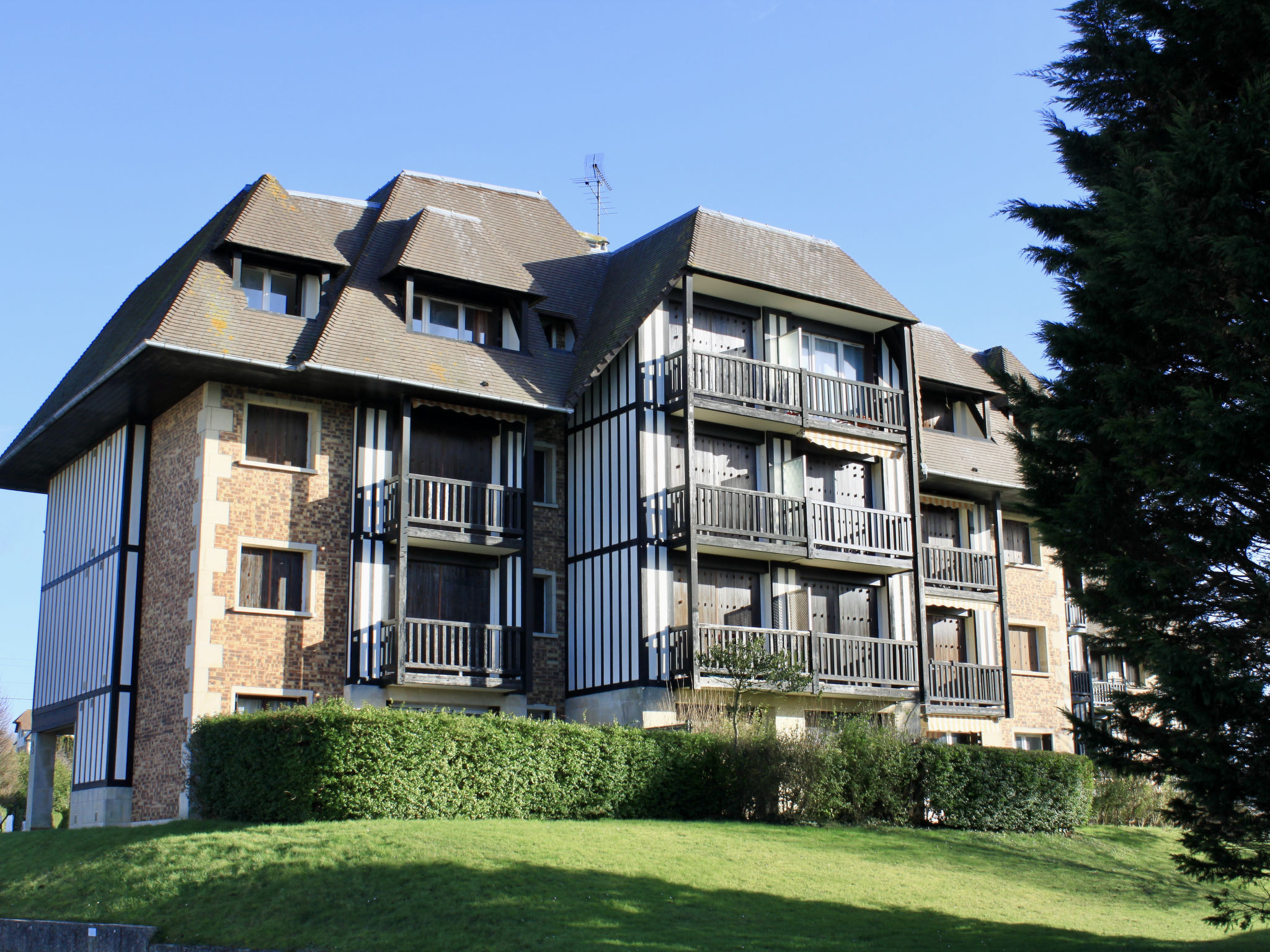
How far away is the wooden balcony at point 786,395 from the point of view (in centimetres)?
2652

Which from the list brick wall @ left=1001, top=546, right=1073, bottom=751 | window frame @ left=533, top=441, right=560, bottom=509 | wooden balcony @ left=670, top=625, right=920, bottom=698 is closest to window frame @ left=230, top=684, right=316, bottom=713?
window frame @ left=533, top=441, right=560, bottom=509

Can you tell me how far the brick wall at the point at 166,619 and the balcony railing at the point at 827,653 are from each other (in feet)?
29.0

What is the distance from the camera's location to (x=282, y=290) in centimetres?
2556

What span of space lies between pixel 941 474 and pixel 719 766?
39.1ft

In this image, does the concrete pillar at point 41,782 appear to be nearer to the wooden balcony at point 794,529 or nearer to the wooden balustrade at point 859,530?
the wooden balcony at point 794,529

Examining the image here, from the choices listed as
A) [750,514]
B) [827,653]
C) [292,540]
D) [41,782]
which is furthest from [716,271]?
[41,782]

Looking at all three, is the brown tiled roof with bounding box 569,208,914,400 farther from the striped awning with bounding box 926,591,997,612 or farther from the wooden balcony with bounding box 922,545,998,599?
the striped awning with bounding box 926,591,997,612

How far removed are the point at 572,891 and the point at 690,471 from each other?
→ 11.6 meters

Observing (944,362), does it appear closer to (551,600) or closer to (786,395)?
(786,395)

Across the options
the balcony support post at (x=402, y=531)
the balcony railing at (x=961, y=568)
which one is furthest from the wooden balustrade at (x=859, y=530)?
the balcony support post at (x=402, y=531)

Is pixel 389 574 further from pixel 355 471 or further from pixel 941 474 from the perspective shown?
pixel 941 474

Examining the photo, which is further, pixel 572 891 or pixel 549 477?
pixel 549 477

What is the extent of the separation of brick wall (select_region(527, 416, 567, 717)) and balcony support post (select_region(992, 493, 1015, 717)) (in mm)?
10576

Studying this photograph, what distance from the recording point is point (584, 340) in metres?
28.0
